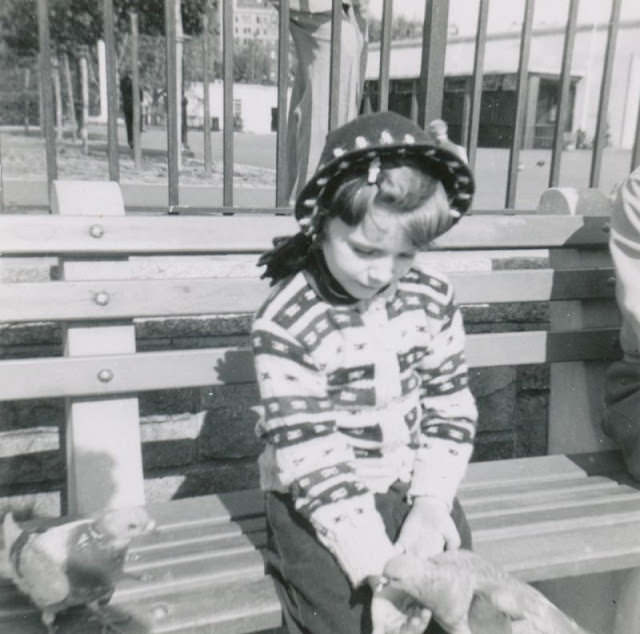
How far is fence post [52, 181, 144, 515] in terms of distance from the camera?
6.78 ft

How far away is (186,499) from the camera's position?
86.7 inches

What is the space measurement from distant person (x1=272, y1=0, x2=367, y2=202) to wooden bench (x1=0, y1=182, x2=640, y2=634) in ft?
5.40

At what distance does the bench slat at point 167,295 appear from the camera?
1974 millimetres

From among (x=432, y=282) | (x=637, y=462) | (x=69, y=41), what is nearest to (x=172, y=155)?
(x=432, y=282)

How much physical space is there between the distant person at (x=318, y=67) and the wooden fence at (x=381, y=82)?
111cm

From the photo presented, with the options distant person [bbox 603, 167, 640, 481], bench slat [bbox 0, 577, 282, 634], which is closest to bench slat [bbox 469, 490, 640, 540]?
distant person [bbox 603, 167, 640, 481]

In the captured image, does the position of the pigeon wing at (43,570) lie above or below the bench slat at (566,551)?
above

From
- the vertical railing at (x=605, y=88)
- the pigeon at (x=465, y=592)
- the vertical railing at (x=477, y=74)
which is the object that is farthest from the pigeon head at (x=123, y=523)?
the vertical railing at (x=605, y=88)

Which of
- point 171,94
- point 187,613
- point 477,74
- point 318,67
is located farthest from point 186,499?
point 318,67

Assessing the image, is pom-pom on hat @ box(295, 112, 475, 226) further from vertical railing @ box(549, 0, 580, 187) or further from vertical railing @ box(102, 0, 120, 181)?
vertical railing @ box(549, 0, 580, 187)

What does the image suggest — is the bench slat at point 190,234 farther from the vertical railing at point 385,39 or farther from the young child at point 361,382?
the vertical railing at point 385,39

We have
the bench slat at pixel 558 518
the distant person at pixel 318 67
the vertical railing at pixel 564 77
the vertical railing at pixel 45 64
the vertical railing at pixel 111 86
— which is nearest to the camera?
the bench slat at pixel 558 518

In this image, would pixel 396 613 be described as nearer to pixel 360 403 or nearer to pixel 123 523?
pixel 360 403

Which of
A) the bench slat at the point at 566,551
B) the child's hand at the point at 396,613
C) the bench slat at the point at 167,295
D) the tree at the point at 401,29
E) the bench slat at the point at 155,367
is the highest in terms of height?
the tree at the point at 401,29
